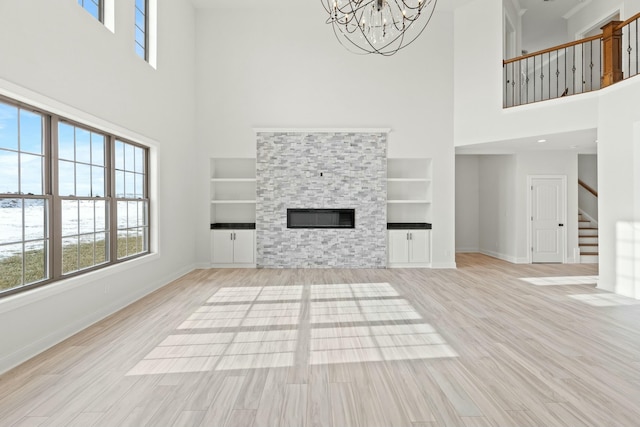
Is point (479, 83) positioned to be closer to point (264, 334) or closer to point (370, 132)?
point (370, 132)

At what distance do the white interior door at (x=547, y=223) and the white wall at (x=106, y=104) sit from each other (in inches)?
292

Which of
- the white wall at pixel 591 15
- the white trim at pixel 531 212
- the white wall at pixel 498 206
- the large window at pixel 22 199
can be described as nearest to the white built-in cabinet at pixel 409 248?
the white wall at pixel 498 206

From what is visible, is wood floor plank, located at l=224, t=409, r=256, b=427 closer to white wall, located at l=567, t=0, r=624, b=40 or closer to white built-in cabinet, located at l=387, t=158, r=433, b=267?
white built-in cabinet, located at l=387, t=158, r=433, b=267

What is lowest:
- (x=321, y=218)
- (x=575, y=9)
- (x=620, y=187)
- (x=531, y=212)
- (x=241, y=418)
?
(x=241, y=418)

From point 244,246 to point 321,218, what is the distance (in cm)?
169

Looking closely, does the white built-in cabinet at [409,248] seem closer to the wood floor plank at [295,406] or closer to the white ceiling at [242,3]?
the white ceiling at [242,3]

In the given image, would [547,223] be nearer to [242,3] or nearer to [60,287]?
[242,3]

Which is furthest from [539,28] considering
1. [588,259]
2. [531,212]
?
[588,259]

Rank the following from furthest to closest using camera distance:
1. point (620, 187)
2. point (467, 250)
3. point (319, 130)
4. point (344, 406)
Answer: point (467, 250)
point (319, 130)
point (620, 187)
point (344, 406)

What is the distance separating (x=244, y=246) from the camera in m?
7.61

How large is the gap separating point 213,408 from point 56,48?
3448 millimetres

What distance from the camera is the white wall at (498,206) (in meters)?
8.46

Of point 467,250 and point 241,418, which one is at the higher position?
point 467,250

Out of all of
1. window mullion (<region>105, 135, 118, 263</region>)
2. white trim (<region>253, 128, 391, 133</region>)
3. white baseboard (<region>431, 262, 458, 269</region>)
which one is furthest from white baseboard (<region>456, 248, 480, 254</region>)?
window mullion (<region>105, 135, 118, 263</region>)
